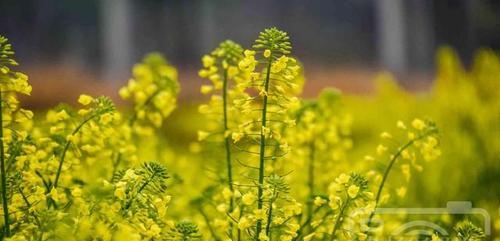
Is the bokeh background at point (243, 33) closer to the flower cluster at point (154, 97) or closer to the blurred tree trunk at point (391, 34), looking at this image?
the blurred tree trunk at point (391, 34)

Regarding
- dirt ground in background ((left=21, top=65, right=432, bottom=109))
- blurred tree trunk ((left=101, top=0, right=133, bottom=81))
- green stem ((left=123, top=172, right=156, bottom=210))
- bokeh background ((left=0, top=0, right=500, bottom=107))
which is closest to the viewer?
green stem ((left=123, top=172, right=156, bottom=210))

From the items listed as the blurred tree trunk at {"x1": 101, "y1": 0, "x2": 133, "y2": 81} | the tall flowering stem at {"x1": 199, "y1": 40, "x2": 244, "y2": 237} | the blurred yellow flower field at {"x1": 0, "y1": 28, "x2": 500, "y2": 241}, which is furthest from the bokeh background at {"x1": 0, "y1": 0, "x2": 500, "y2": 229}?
the tall flowering stem at {"x1": 199, "y1": 40, "x2": 244, "y2": 237}

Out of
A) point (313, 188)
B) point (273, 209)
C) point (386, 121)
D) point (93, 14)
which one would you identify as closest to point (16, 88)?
point (273, 209)

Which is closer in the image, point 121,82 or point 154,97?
point 154,97

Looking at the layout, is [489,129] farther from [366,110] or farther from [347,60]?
[347,60]

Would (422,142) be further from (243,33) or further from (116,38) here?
(243,33)

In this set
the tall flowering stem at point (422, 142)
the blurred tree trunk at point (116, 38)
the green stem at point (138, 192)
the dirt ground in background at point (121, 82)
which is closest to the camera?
the green stem at point (138, 192)

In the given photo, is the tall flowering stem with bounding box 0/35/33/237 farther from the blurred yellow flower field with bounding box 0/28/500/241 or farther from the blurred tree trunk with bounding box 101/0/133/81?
the blurred tree trunk with bounding box 101/0/133/81

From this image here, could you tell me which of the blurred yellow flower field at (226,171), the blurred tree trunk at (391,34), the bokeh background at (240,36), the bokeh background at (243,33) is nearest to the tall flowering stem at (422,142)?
the blurred yellow flower field at (226,171)

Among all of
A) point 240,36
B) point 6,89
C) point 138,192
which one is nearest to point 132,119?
point 6,89
